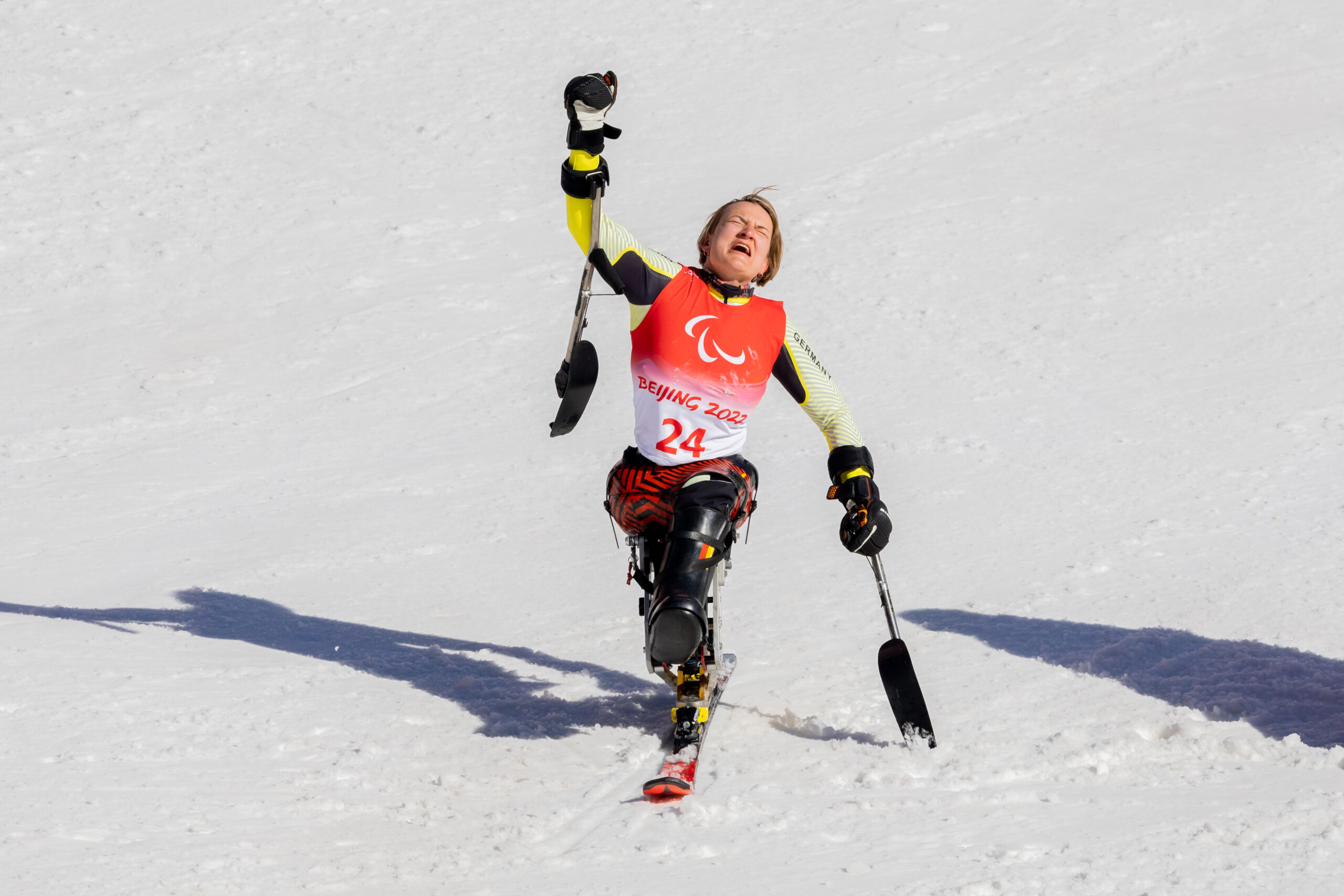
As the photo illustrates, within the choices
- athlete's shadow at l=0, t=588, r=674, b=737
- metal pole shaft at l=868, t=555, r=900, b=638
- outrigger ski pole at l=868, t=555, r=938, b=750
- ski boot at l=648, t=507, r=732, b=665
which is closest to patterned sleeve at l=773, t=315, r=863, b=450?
metal pole shaft at l=868, t=555, r=900, b=638

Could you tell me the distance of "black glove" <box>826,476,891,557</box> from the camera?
4.62 m

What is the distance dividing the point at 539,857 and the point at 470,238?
8.47m

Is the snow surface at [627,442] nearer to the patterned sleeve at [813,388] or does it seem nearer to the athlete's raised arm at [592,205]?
the patterned sleeve at [813,388]

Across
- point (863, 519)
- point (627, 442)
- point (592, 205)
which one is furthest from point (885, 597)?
point (627, 442)

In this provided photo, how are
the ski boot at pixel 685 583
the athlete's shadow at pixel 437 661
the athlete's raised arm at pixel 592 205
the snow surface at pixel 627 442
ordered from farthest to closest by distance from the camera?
the athlete's shadow at pixel 437 661 < the athlete's raised arm at pixel 592 205 < the ski boot at pixel 685 583 < the snow surface at pixel 627 442

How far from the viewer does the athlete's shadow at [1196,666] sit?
4.70 meters

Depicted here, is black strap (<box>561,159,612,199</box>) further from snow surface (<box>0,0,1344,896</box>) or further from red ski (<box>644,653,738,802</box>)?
snow surface (<box>0,0,1344,896</box>)

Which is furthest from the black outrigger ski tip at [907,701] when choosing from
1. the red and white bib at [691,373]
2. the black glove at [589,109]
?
the black glove at [589,109]

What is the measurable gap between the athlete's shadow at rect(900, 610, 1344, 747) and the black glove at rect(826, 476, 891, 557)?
3.92 ft

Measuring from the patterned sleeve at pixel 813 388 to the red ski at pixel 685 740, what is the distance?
968 mm

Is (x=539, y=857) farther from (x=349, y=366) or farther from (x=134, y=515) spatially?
(x=349, y=366)

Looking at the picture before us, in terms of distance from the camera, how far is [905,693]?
459cm

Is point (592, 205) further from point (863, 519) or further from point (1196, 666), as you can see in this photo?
point (1196, 666)

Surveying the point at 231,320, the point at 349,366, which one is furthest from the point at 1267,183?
the point at 231,320
